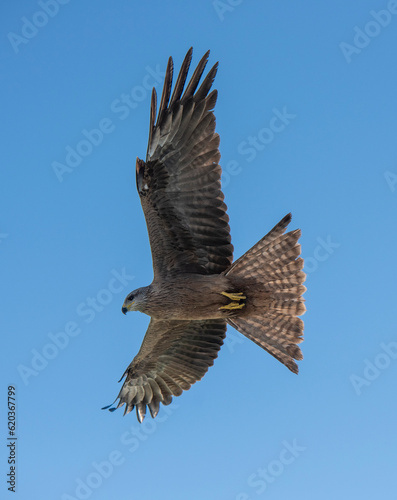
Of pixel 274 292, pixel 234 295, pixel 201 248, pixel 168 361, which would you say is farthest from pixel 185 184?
pixel 168 361

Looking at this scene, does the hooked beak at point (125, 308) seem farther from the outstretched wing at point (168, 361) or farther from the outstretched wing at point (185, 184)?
the outstretched wing at point (168, 361)

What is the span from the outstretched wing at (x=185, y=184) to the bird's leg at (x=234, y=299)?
406 mm

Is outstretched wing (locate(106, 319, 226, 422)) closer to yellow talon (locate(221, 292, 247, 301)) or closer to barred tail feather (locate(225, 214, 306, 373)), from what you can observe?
barred tail feather (locate(225, 214, 306, 373))

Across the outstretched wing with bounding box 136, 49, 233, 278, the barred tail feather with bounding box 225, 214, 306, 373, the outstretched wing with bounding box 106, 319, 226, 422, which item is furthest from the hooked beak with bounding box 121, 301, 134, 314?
the barred tail feather with bounding box 225, 214, 306, 373

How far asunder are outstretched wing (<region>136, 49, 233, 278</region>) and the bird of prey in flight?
0.04 feet

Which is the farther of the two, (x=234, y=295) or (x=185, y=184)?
(x=234, y=295)

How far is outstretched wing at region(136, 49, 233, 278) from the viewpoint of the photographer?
10.0 metres

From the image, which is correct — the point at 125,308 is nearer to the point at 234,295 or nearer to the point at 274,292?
the point at 234,295

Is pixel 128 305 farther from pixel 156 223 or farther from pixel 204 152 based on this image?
pixel 204 152

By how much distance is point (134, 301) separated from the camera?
1066 centimetres

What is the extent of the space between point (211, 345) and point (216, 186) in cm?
272

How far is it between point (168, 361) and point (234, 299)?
201 cm

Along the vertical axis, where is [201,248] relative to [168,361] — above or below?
above

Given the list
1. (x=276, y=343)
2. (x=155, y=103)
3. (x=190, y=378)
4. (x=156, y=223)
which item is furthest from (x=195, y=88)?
(x=190, y=378)
